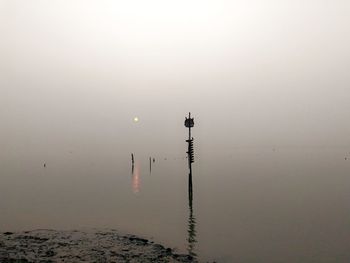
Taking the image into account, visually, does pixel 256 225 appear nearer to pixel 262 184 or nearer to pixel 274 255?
pixel 274 255

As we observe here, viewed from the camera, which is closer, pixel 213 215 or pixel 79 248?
pixel 79 248

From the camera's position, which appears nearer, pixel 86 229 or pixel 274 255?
pixel 274 255

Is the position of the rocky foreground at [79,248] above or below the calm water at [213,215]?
above

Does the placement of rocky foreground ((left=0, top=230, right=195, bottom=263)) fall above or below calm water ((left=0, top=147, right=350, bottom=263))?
above

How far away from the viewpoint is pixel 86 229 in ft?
123

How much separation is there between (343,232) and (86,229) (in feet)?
81.8

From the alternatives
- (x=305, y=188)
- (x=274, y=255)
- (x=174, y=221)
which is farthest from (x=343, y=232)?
(x=305, y=188)

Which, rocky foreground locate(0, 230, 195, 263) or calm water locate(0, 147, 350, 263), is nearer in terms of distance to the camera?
rocky foreground locate(0, 230, 195, 263)

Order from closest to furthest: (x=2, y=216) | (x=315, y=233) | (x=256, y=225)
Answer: (x=315, y=233) → (x=256, y=225) → (x=2, y=216)

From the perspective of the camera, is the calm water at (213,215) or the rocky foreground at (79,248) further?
the calm water at (213,215)

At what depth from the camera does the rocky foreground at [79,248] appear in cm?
2559

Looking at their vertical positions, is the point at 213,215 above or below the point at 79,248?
below

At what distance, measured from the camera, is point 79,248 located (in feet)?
94.6

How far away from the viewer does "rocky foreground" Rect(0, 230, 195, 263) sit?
2559 centimetres
